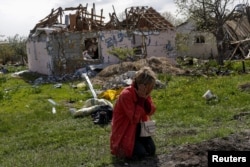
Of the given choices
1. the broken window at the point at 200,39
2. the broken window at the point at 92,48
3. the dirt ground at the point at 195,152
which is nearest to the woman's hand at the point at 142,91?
the dirt ground at the point at 195,152

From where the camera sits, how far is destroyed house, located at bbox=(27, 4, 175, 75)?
90.5ft

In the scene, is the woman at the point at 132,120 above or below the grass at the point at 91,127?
above

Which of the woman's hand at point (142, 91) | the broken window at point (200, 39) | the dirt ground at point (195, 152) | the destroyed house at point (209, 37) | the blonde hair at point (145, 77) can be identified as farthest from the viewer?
the broken window at point (200, 39)

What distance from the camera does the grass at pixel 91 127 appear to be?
288 inches

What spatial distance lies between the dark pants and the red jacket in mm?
87

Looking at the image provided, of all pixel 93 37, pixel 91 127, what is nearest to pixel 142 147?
pixel 91 127

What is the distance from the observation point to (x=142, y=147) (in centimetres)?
657

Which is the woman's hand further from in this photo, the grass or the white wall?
the white wall

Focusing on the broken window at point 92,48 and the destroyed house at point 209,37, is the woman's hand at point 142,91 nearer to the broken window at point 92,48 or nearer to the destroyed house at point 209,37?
the broken window at point 92,48

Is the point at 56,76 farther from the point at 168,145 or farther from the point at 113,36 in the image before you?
the point at 168,145

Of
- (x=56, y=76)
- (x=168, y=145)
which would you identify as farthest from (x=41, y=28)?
(x=168, y=145)

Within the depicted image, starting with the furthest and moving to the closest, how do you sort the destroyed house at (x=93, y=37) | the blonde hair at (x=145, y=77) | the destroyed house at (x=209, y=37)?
the destroyed house at (x=209, y=37)
the destroyed house at (x=93, y=37)
the blonde hair at (x=145, y=77)

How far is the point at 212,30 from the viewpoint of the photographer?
29.8m

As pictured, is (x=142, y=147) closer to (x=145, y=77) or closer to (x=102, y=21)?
(x=145, y=77)
